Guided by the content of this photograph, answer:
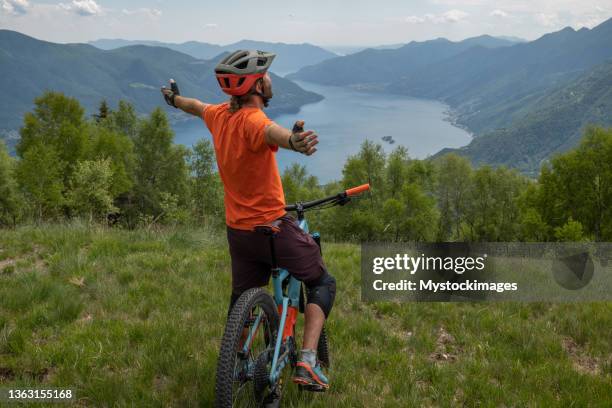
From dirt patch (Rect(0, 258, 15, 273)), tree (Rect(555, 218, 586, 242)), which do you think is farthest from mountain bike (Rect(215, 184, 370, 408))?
tree (Rect(555, 218, 586, 242))

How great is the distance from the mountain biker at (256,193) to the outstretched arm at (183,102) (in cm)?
37

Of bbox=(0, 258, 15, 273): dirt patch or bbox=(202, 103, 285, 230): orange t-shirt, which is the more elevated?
bbox=(202, 103, 285, 230): orange t-shirt

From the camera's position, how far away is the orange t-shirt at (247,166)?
3.60 m

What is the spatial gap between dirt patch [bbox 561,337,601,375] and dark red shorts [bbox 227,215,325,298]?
142 inches

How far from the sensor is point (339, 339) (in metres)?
5.80

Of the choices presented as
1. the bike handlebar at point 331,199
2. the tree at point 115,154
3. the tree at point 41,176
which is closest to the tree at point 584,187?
the tree at point 115,154

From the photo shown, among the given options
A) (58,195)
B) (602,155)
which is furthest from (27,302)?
(602,155)

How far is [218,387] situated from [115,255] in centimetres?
591

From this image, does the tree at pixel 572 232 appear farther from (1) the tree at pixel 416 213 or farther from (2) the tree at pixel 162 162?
(2) the tree at pixel 162 162

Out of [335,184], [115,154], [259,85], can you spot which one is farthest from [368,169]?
[259,85]

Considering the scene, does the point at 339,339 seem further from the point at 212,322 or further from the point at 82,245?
the point at 82,245

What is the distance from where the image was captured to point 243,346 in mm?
3730

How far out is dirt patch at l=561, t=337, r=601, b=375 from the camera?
18.1 feet

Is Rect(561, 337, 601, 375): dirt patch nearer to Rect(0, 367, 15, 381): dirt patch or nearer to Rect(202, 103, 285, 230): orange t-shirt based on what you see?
Rect(202, 103, 285, 230): orange t-shirt
